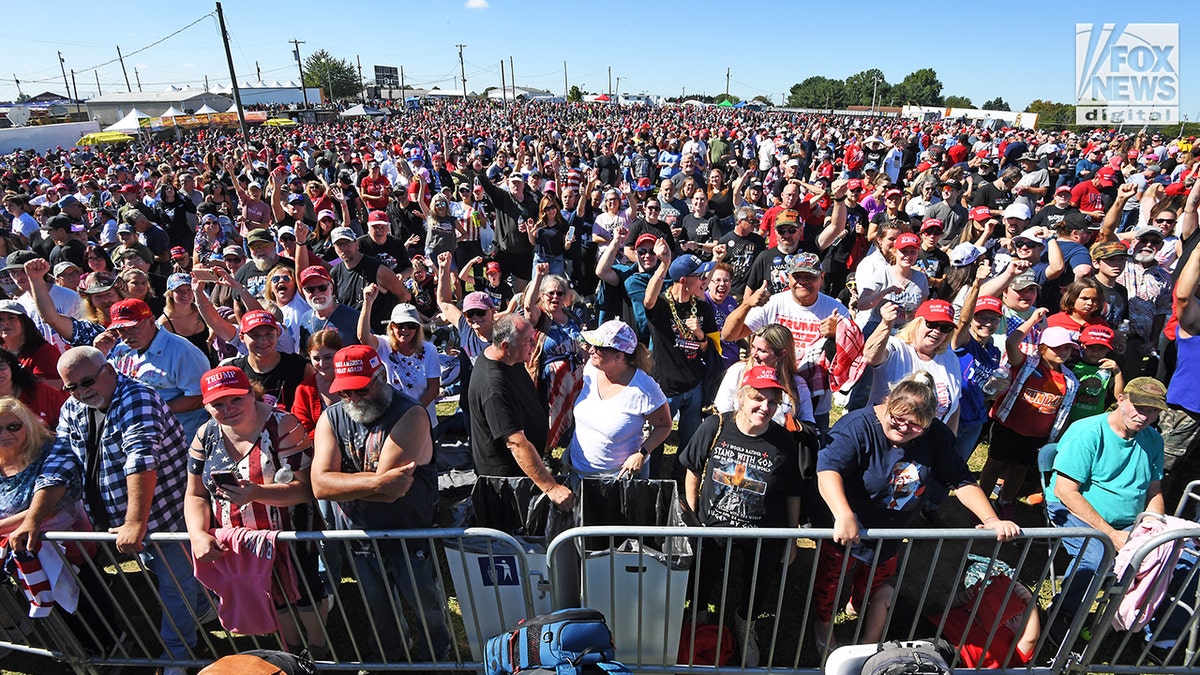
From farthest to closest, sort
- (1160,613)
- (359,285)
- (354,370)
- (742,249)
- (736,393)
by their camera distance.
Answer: (742,249)
(359,285)
(736,393)
(1160,613)
(354,370)

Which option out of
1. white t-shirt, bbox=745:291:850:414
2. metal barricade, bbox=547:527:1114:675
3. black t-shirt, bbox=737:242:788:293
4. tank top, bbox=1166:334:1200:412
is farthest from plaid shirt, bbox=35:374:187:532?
tank top, bbox=1166:334:1200:412

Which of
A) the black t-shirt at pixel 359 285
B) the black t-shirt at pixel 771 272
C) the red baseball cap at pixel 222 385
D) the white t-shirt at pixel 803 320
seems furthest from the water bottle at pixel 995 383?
the black t-shirt at pixel 359 285

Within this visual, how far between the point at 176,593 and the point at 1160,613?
5235 mm

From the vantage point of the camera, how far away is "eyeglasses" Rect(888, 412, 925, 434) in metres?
2.74

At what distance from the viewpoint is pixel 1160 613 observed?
3117 mm

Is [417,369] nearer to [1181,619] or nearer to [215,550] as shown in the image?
[215,550]

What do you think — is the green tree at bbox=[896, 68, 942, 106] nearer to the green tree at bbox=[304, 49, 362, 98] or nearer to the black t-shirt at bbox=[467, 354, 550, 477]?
the green tree at bbox=[304, 49, 362, 98]

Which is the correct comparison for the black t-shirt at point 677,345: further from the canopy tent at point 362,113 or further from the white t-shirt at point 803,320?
the canopy tent at point 362,113

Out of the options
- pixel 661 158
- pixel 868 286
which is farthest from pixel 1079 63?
pixel 868 286

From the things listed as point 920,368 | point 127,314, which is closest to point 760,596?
point 920,368

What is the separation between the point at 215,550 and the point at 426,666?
1222mm

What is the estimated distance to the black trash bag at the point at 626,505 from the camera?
10.4 feet

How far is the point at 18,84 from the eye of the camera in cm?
10444

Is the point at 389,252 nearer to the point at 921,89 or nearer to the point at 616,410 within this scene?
the point at 616,410
